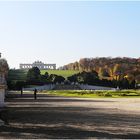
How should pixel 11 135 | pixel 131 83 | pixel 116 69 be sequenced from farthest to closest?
pixel 116 69
pixel 131 83
pixel 11 135

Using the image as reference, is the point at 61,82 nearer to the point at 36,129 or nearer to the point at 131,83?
the point at 131,83

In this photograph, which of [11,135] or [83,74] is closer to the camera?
[11,135]

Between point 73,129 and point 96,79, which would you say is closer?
point 73,129

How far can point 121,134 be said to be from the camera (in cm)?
1636

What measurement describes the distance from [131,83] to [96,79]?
15.4 meters

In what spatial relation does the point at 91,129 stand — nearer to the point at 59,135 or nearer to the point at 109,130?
the point at 109,130

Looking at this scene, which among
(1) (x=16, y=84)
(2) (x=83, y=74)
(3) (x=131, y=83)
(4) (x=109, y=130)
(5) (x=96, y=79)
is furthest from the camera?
(2) (x=83, y=74)

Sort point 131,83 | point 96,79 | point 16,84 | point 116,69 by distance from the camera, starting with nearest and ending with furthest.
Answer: point 16,84, point 131,83, point 96,79, point 116,69

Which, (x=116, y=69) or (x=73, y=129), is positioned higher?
(x=116, y=69)

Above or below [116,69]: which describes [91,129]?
below

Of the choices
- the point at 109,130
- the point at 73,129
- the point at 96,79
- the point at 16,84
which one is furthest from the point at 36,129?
the point at 96,79

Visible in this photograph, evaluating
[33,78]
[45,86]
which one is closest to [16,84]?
[45,86]

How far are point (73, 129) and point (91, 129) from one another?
777 mm

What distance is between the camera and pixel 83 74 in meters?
158
